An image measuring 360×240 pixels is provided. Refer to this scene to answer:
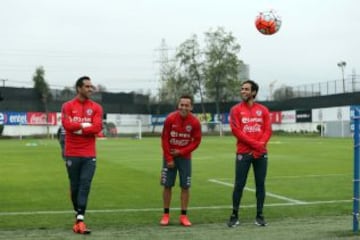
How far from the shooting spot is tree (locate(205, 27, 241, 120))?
8638 cm

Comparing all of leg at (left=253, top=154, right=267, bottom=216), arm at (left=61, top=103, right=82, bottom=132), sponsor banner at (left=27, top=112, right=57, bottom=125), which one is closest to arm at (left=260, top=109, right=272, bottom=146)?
leg at (left=253, top=154, right=267, bottom=216)

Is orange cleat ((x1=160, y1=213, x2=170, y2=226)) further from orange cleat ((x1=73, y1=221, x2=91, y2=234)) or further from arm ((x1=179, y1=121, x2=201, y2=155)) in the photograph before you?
orange cleat ((x1=73, y1=221, x2=91, y2=234))

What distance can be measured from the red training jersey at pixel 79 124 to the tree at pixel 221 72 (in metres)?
77.7

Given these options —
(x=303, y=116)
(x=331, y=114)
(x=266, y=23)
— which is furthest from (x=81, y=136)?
(x=303, y=116)

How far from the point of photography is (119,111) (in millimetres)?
86125

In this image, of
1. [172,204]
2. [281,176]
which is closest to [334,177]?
[281,176]

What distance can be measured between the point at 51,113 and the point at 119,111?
484 inches

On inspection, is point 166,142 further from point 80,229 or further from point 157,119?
point 157,119

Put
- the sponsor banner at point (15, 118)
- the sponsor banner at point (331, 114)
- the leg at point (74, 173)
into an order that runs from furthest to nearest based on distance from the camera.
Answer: the sponsor banner at point (15, 118)
the sponsor banner at point (331, 114)
the leg at point (74, 173)

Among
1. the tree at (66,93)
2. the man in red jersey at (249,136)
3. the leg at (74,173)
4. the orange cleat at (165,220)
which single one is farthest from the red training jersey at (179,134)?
the tree at (66,93)

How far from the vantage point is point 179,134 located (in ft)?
29.1

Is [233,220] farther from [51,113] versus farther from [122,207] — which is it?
[51,113]

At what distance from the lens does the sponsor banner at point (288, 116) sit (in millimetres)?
72188

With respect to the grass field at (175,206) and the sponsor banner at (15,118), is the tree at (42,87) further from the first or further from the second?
the grass field at (175,206)
